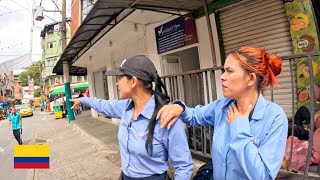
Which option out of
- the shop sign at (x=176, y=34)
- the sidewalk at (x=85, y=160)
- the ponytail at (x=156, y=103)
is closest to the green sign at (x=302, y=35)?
the shop sign at (x=176, y=34)

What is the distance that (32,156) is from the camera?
3.05 metres

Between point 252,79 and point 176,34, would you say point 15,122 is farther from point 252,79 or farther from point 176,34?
point 252,79

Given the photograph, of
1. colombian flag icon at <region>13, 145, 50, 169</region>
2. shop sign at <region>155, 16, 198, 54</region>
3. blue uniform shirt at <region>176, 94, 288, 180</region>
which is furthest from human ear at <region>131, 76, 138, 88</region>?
shop sign at <region>155, 16, 198, 54</region>

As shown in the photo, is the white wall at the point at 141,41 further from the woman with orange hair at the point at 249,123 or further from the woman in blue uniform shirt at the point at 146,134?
the woman with orange hair at the point at 249,123

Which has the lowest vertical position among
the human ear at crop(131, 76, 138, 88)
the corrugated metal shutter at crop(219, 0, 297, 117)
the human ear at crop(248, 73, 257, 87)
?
the human ear at crop(248, 73, 257, 87)

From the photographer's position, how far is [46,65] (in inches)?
1818

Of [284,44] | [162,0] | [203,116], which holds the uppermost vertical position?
[162,0]

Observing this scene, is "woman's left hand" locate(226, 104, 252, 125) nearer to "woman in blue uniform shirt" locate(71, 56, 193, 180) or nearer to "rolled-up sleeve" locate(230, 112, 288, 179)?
"rolled-up sleeve" locate(230, 112, 288, 179)

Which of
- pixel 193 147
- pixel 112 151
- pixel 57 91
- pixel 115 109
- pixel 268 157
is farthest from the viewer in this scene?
pixel 57 91

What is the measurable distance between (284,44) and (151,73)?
342 centimetres

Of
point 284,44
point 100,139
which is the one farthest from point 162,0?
point 100,139

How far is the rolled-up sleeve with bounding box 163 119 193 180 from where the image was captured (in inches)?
68.1

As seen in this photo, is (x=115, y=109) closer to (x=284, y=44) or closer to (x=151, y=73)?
(x=151, y=73)

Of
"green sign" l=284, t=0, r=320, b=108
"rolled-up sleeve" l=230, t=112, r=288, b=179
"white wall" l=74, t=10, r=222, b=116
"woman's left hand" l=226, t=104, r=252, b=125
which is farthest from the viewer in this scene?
"white wall" l=74, t=10, r=222, b=116
